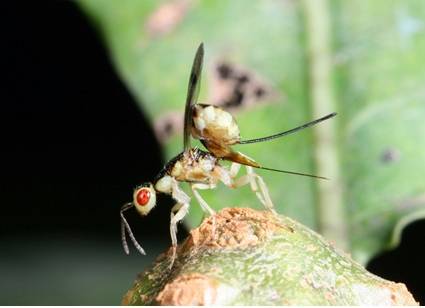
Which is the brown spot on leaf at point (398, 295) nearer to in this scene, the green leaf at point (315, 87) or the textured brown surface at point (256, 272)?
the textured brown surface at point (256, 272)

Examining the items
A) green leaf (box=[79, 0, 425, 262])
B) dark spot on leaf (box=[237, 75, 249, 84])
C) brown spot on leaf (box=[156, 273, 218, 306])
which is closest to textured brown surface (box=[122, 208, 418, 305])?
brown spot on leaf (box=[156, 273, 218, 306])

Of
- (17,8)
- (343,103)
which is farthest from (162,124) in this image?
(17,8)

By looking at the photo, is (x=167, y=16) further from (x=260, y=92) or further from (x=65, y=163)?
(x=65, y=163)

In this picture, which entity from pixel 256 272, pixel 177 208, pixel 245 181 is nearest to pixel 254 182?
pixel 245 181

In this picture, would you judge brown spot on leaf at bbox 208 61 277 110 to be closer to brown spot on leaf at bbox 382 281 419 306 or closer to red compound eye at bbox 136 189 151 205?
red compound eye at bbox 136 189 151 205

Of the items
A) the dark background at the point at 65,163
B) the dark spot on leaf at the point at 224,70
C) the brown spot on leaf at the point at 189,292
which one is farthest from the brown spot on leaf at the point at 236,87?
the brown spot on leaf at the point at 189,292

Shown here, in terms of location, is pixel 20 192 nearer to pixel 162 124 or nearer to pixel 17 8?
pixel 17 8
